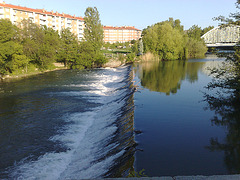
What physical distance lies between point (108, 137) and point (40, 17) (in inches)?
2484

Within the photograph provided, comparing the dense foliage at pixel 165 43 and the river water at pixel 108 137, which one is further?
the dense foliage at pixel 165 43

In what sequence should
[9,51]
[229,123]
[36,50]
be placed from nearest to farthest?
[229,123]
[9,51]
[36,50]

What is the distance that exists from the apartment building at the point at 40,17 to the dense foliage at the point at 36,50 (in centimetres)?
486

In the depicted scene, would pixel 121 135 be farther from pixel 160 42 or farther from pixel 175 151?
pixel 160 42

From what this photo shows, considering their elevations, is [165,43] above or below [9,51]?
above

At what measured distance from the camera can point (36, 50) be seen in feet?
97.9

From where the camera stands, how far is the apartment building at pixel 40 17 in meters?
51.9

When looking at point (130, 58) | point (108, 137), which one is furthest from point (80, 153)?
point (130, 58)

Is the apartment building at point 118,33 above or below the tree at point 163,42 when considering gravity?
above

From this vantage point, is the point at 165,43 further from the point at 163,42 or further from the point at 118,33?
the point at 118,33

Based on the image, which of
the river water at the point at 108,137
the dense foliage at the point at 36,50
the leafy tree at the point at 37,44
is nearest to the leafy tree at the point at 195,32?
the dense foliage at the point at 36,50

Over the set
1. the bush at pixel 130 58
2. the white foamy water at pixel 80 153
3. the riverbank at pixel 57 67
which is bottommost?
the white foamy water at pixel 80 153

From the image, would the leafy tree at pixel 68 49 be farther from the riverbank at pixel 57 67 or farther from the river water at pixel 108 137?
the river water at pixel 108 137

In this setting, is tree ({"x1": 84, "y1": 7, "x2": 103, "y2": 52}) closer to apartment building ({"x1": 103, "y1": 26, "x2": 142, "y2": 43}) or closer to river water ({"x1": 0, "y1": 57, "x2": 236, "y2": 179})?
river water ({"x1": 0, "y1": 57, "x2": 236, "y2": 179})
